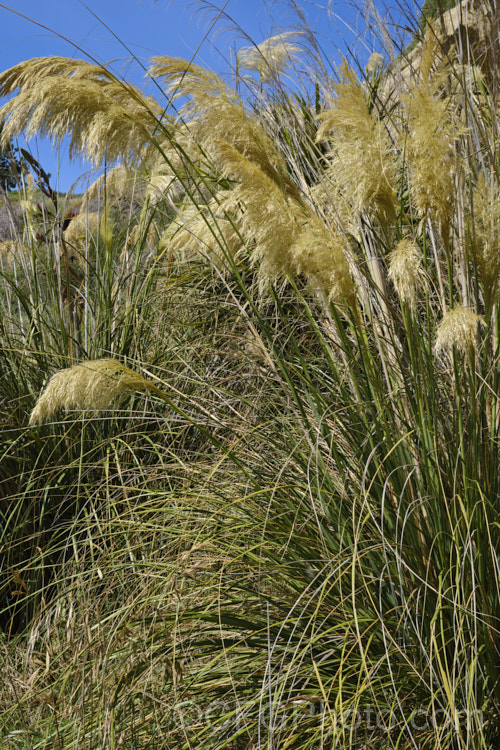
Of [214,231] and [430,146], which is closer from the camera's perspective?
[430,146]

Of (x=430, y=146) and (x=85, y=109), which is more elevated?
(x=85, y=109)

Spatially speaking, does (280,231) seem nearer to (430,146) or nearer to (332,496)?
(430,146)

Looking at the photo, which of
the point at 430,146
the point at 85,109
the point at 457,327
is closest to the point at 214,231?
the point at 85,109

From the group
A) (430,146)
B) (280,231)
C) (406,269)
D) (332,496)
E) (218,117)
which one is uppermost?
(218,117)

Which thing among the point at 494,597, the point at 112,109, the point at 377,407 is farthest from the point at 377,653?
the point at 112,109

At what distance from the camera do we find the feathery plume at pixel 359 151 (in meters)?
1.46

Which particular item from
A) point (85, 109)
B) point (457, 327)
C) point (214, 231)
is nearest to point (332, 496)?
point (457, 327)

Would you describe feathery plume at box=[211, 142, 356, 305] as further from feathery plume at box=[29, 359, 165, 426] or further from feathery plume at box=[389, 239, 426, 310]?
feathery plume at box=[29, 359, 165, 426]

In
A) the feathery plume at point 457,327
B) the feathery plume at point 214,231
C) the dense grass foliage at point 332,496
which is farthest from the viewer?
the feathery plume at point 214,231

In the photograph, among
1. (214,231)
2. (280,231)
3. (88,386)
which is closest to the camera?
(280,231)

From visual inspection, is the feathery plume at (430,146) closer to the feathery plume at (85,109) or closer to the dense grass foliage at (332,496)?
the dense grass foliage at (332,496)

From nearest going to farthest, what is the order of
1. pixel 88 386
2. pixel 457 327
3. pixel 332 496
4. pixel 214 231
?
pixel 457 327 → pixel 88 386 → pixel 332 496 → pixel 214 231

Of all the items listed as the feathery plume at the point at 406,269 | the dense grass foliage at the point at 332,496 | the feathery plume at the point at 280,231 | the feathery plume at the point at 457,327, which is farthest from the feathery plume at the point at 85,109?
the feathery plume at the point at 457,327

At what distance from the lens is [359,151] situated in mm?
1499
